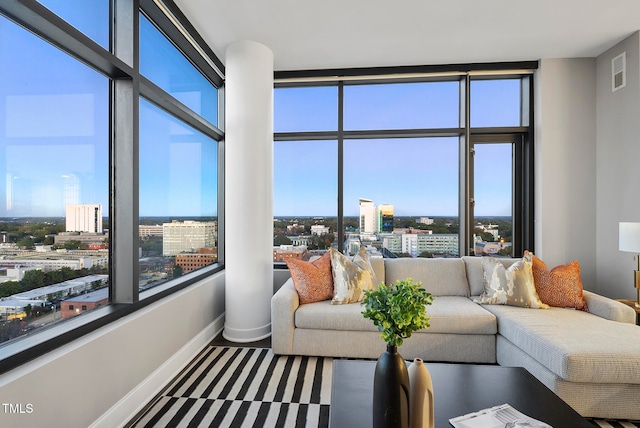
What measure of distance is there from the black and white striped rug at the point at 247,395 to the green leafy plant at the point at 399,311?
105cm

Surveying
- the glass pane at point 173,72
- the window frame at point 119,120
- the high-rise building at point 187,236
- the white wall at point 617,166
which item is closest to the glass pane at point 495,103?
the white wall at point 617,166

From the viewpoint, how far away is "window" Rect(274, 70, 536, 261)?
12.1ft

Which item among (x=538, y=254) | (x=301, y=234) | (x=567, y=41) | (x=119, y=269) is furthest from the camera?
(x=301, y=234)

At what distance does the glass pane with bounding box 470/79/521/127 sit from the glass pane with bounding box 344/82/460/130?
0.70ft

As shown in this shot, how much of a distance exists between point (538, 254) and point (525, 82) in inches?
79.7

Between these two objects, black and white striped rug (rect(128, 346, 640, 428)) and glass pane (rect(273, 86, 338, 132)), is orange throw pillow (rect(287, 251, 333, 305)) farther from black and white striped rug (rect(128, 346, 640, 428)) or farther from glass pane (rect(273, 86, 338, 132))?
glass pane (rect(273, 86, 338, 132))

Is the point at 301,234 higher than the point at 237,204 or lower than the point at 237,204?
lower

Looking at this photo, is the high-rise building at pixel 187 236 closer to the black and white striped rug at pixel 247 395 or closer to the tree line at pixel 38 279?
the tree line at pixel 38 279

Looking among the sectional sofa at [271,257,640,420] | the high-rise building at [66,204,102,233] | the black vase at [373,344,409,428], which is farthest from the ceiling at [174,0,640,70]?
the black vase at [373,344,409,428]

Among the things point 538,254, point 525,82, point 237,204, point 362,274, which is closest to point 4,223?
point 237,204

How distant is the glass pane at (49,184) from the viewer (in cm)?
138

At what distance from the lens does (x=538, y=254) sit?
3.46 m

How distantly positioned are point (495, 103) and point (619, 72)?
1.09 meters

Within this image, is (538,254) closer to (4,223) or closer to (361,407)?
(361,407)
